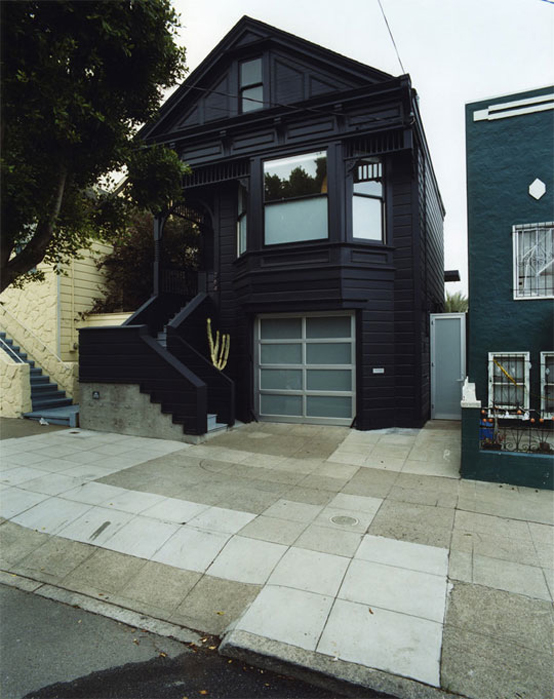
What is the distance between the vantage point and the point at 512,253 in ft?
27.2

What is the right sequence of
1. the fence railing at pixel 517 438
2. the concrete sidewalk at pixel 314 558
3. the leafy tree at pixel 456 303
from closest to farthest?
1. the concrete sidewalk at pixel 314 558
2. the fence railing at pixel 517 438
3. the leafy tree at pixel 456 303

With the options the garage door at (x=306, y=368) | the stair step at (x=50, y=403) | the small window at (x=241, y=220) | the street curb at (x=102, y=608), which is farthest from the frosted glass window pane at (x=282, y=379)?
the street curb at (x=102, y=608)

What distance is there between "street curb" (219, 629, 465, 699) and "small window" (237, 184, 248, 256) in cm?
931

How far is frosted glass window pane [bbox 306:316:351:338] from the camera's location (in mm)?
9859

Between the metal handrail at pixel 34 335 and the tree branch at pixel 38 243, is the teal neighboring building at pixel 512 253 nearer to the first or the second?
the tree branch at pixel 38 243

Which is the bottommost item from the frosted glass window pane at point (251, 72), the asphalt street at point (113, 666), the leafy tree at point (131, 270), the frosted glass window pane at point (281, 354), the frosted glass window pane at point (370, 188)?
the asphalt street at point (113, 666)

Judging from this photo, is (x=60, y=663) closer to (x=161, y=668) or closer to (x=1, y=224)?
(x=161, y=668)

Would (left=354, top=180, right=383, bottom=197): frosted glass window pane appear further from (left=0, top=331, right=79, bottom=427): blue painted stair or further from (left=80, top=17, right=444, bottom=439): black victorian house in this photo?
(left=0, top=331, right=79, bottom=427): blue painted stair

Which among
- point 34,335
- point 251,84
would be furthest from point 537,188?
point 34,335

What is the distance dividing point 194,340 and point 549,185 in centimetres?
796

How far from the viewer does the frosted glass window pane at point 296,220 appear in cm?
972

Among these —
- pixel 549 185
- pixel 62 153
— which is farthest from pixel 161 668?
pixel 549 185

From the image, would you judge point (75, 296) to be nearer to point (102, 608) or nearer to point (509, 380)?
point (102, 608)

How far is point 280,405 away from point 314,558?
637 centimetres
